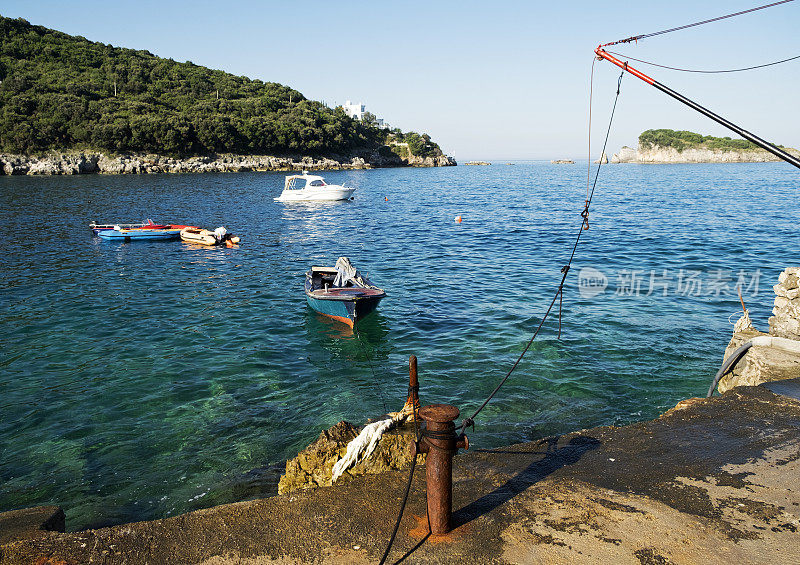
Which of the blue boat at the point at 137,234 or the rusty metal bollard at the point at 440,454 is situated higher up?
the rusty metal bollard at the point at 440,454

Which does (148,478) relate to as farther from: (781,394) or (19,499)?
(781,394)

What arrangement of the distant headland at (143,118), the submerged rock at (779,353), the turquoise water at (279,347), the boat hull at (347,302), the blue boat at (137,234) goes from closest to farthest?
the submerged rock at (779,353) < the turquoise water at (279,347) < the boat hull at (347,302) < the blue boat at (137,234) < the distant headland at (143,118)

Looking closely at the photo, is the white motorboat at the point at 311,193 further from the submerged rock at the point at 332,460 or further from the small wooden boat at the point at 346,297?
the submerged rock at the point at 332,460

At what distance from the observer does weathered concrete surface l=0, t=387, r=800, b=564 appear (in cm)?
455

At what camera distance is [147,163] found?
9269 centimetres

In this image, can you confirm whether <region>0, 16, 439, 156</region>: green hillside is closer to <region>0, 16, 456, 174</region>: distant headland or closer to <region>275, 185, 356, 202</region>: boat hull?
<region>0, 16, 456, 174</region>: distant headland

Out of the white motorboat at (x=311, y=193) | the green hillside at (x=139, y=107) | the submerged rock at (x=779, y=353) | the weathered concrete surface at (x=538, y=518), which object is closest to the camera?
the weathered concrete surface at (x=538, y=518)

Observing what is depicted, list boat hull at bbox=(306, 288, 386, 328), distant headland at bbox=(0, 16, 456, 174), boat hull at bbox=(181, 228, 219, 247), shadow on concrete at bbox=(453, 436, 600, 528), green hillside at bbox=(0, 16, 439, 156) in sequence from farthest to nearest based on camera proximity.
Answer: green hillside at bbox=(0, 16, 439, 156) → distant headland at bbox=(0, 16, 456, 174) → boat hull at bbox=(181, 228, 219, 247) → boat hull at bbox=(306, 288, 386, 328) → shadow on concrete at bbox=(453, 436, 600, 528)

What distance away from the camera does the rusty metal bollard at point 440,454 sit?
4.59 meters

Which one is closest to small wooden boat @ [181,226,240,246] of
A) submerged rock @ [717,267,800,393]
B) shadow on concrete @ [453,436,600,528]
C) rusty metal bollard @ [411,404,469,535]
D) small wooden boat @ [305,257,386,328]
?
small wooden boat @ [305,257,386,328]

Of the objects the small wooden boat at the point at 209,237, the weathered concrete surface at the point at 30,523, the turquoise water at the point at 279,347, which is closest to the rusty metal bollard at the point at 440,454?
the weathered concrete surface at the point at 30,523

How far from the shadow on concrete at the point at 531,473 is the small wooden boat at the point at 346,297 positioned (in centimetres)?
918

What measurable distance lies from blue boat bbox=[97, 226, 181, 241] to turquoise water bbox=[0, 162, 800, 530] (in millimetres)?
863

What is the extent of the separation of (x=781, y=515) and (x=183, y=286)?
20290mm
